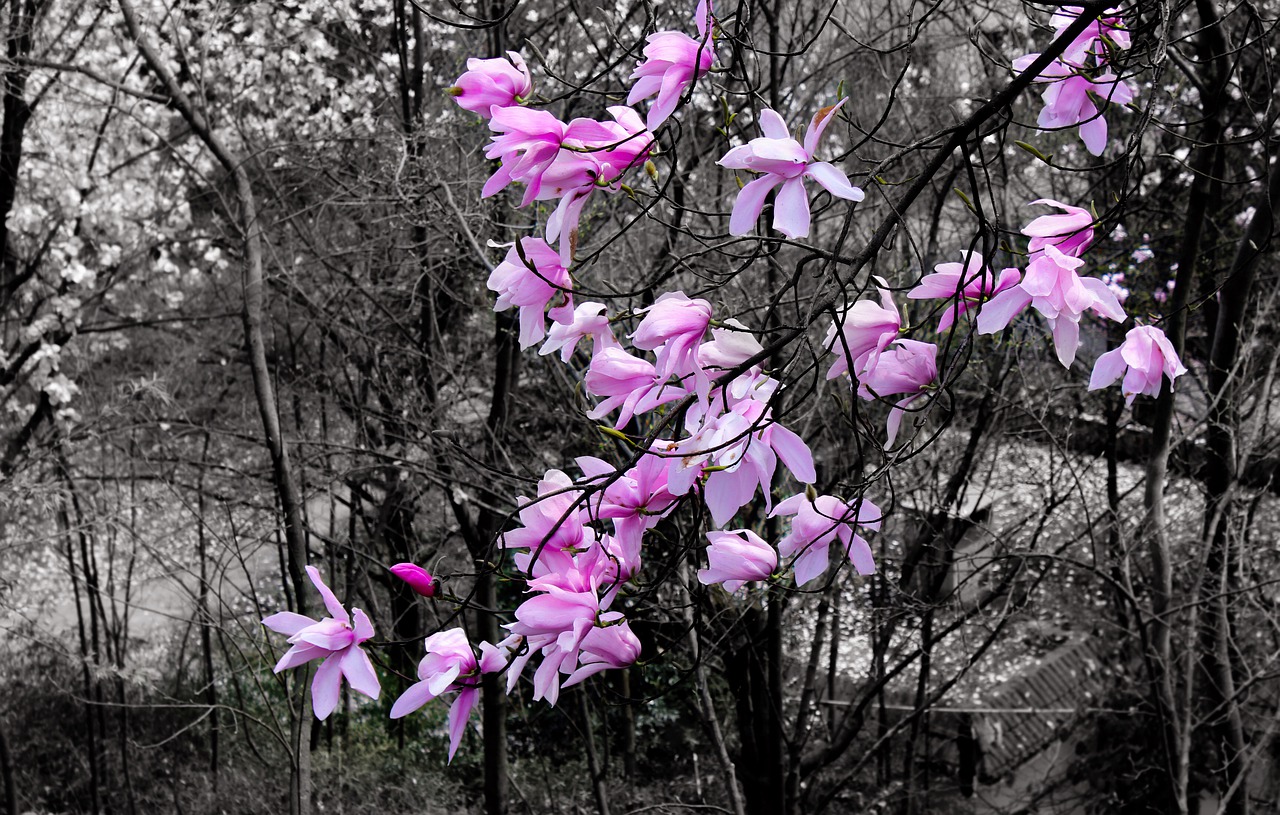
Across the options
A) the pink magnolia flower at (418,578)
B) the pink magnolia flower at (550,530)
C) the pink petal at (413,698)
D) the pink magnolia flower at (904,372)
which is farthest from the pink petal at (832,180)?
the pink petal at (413,698)

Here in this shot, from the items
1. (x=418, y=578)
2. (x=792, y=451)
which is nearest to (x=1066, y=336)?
(x=792, y=451)

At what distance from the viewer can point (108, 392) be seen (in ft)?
31.4

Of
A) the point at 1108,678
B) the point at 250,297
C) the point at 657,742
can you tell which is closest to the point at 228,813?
the point at 657,742

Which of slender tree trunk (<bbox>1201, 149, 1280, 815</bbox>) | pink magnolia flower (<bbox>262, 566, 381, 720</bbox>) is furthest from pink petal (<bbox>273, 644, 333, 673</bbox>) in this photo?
slender tree trunk (<bbox>1201, 149, 1280, 815</bbox>)

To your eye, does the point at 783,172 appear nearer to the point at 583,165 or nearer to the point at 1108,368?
the point at 583,165

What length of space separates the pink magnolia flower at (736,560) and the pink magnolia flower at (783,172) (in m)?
0.34

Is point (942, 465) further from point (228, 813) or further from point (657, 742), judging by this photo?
point (228, 813)

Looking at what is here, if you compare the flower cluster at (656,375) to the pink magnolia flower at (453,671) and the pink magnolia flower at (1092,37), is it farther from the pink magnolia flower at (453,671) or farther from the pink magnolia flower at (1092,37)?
the pink magnolia flower at (1092,37)

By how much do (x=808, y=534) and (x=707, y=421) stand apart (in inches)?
9.8

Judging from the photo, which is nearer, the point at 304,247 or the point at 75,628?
the point at 304,247

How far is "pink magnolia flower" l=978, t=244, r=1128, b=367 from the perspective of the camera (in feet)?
3.72

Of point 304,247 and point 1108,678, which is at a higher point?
point 304,247

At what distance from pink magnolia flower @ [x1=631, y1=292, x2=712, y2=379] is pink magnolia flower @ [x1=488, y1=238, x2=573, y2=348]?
13 cm

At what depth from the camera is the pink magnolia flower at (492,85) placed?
121cm
